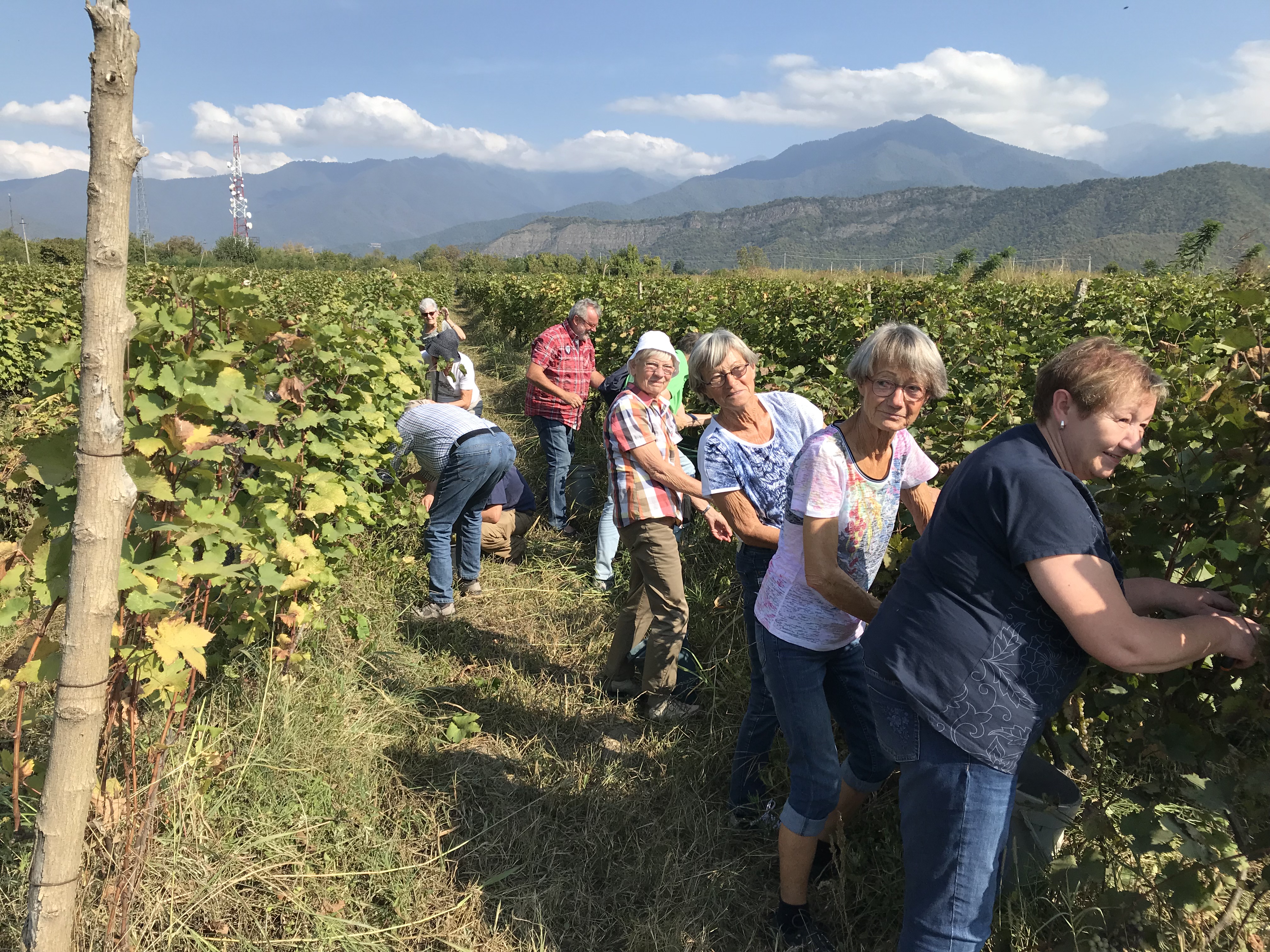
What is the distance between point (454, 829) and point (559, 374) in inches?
154

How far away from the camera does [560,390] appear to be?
19.7 feet

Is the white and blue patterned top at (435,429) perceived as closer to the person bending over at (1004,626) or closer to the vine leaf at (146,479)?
the vine leaf at (146,479)

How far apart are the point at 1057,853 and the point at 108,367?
2.63m

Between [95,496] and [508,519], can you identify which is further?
[508,519]

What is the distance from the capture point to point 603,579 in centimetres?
500

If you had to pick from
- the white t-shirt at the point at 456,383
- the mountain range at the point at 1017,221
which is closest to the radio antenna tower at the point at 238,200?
the mountain range at the point at 1017,221

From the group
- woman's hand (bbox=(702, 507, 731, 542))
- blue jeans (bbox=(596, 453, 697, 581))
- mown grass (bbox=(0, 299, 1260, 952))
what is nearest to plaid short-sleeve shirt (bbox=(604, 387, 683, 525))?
woman's hand (bbox=(702, 507, 731, 542))

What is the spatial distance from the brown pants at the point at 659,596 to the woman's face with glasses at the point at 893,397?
150 cm

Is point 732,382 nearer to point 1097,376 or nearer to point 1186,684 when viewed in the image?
point 1097,376

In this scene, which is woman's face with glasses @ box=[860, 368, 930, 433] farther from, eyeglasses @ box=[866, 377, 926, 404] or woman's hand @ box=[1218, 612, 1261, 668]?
woman's hand @ box=[1218, 612, 1261, 668]


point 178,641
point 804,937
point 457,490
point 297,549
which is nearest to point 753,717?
point 804,937

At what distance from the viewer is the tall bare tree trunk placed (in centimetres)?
131

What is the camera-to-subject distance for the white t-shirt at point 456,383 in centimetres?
593

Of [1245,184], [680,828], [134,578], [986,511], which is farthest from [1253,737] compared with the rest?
[1245,184]
